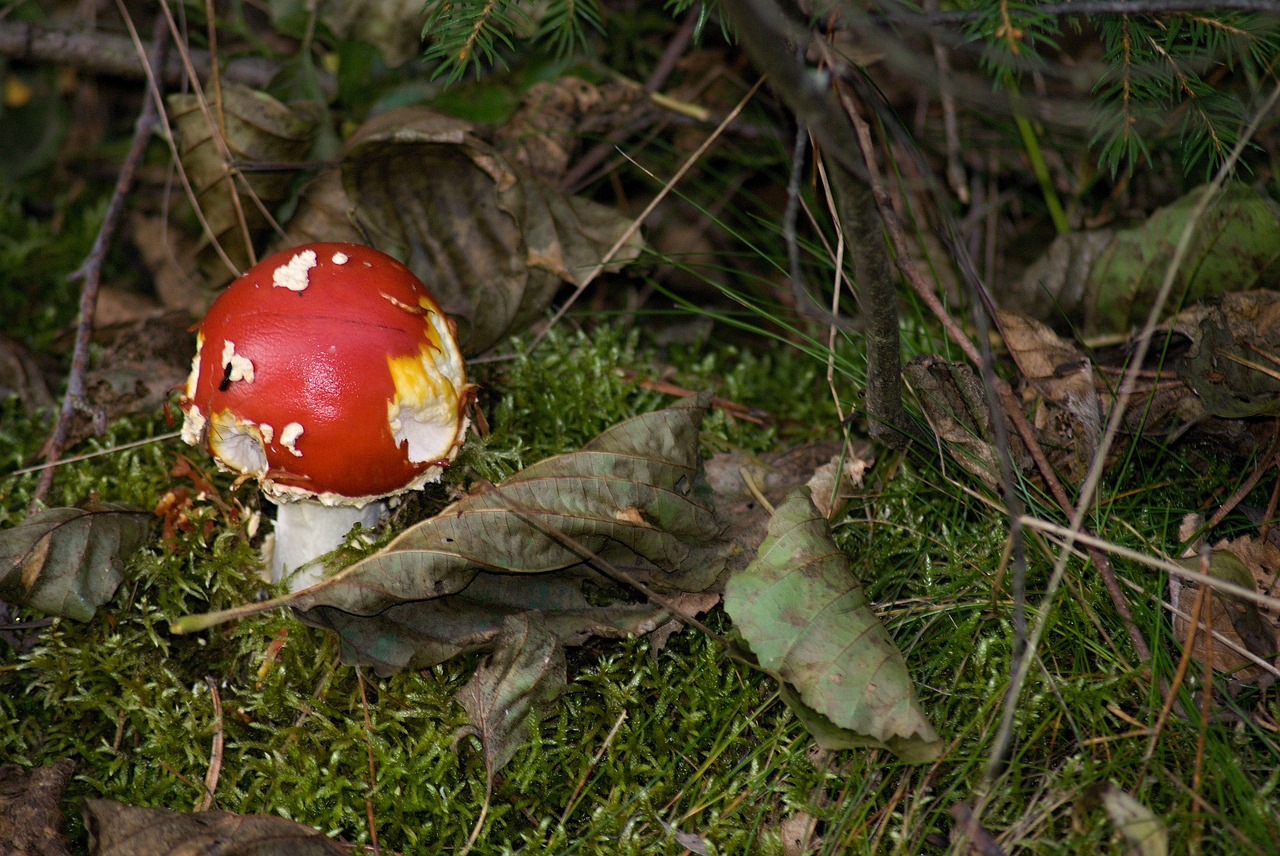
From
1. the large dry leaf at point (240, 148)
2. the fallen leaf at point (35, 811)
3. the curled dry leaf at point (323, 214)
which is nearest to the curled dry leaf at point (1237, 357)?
the curled dry leaf at point (323, 214)

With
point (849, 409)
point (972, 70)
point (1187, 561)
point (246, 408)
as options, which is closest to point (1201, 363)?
point (1187, 561)

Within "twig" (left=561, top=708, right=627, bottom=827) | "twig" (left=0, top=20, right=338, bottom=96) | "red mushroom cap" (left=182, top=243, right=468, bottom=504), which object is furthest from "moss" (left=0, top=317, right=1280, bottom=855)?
"twig" (left=0, top=20, right=338, bottom=96)

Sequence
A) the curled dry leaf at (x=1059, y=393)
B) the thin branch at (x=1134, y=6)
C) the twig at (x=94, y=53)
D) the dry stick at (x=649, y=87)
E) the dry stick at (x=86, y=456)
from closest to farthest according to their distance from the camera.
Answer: the thin branch at (x=1134, y=6)
the curled dry leaf at (x=1059, y=393)
the dry stick at (x=86, y=456)
the dry stick at (x=649, y=87)
the twig at (x=94, y=53)

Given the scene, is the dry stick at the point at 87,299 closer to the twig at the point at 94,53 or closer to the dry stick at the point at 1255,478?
the twig at the point at 94,53

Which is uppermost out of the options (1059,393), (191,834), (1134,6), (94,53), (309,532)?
(1134,6)

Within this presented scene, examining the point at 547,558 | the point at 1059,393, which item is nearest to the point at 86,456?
the point at 547,558

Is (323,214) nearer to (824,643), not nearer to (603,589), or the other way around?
(603,589)
